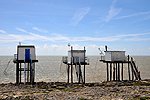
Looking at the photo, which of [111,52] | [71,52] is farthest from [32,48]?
[111,52]

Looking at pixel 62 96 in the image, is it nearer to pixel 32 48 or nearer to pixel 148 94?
pixel 148 94

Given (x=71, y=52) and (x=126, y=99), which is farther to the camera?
(x=71, y=52)

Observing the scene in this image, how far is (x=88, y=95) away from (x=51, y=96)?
3.23m

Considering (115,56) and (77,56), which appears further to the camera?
(115,56)

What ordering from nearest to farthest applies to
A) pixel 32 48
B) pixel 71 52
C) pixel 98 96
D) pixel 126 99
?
pixel 126 99
pixel 98 96
pixel 32 48
pixel 71 52

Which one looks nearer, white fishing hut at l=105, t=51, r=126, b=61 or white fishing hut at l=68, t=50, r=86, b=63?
white fishing hut at l=68, t=50, r=86, b=63

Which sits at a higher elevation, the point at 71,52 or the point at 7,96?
the point at 71,52

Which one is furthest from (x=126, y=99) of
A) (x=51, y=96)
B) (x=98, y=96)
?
(x=51, y=96)

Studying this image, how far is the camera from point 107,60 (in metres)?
47.1

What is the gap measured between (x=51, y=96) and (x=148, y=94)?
8448mm

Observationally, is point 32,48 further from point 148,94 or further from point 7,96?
point 148,94

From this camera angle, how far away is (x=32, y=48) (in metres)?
39.5

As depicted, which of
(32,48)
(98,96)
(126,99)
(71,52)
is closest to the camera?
(126,99)

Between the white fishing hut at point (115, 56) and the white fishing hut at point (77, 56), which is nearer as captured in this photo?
the white fishing hut at point (77, 56)
